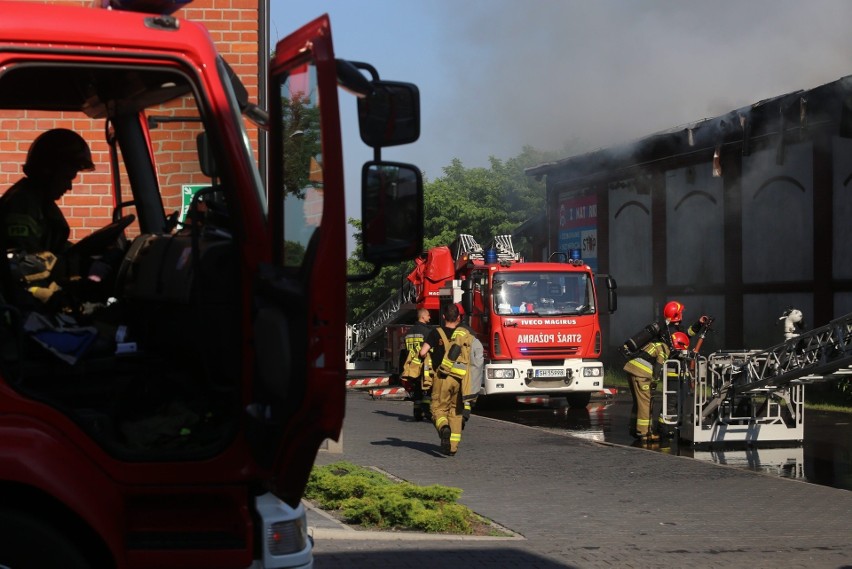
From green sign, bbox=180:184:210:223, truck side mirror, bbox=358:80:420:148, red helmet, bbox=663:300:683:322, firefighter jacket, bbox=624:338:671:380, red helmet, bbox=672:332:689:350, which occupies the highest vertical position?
truck side mirror, bbox=358:80:420:148

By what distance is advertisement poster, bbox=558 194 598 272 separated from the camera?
104ft

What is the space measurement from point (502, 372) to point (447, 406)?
21.3ft

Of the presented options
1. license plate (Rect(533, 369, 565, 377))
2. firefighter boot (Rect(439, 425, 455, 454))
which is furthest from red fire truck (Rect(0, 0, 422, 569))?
license plate (Rect(533, 369, 565, 377))

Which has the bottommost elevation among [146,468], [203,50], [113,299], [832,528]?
[832,528]

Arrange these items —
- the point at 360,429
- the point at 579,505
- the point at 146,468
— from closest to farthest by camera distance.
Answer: the point at 146,468
the point at 579,505
the point at 360,429

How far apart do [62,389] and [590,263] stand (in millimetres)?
28625

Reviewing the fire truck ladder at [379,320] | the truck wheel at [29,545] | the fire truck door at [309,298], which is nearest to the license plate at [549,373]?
the fire truck ladder at [379,320]

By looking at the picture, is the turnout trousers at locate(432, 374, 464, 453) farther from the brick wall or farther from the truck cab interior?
the truck cab interior

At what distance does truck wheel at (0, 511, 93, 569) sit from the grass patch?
4507mm

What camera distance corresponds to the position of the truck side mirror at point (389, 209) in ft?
13.5

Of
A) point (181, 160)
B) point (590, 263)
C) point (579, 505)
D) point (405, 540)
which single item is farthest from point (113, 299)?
point (590, 263)

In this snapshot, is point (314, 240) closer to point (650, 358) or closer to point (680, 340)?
point (650, 358)

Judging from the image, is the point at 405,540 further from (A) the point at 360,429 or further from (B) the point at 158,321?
(A) the point at 360,429

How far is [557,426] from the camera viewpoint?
17172 mm
